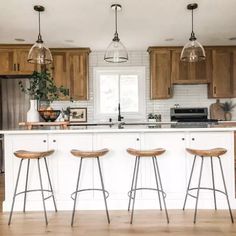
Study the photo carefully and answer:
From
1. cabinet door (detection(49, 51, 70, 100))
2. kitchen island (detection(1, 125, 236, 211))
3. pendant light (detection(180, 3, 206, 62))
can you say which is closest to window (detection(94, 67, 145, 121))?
cabinet door (detection(49, 51, 70, 100))

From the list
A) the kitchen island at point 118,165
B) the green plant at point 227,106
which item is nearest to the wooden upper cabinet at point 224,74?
the green plant at point 227,106

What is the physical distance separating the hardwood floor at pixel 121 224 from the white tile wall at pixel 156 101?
2898 mm

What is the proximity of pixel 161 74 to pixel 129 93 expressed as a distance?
0.81 meters

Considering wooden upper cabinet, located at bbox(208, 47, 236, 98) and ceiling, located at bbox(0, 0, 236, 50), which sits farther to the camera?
wooden upper cabinet, located at bbox(208, 47, 236, 98)

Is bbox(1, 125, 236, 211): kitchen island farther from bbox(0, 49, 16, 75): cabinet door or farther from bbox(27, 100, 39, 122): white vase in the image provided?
bbox(0, 49, 16, 75): cabinet door

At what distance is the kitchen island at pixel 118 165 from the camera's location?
3.16 meters

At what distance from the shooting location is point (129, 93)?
229 inches

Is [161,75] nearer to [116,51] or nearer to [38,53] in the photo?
[116,51]

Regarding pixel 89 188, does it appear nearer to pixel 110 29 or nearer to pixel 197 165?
pixel 197 165

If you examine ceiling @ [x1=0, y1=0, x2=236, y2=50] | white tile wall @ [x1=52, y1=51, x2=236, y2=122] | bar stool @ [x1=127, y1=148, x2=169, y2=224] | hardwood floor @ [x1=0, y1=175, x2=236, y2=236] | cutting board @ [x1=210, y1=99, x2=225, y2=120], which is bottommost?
hardwood floor @ [x1=0, y1=175, x2=236, y2=236]

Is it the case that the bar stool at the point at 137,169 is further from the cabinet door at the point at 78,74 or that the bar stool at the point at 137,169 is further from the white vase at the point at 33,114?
the cabinet door at the point at 78,74

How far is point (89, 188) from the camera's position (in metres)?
3.19

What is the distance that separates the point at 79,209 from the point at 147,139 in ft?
3.77

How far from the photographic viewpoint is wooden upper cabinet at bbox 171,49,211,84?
5.39 meters
